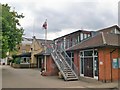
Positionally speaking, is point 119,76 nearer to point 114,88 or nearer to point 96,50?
point 96,50

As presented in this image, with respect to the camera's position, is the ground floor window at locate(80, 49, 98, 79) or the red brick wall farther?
the ground floor window at locate(80, 49, 98, 79)

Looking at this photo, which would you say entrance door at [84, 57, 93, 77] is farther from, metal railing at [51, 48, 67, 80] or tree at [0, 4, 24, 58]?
tree at [0, 4, 24, 58]

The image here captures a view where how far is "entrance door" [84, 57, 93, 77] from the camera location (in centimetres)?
1861

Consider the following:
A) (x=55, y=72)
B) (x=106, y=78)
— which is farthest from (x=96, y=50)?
(x=55, y=72)

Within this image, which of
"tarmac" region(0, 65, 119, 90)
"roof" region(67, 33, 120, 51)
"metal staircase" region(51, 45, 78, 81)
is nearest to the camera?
"tarmac" region(0, 65, 119, 90)

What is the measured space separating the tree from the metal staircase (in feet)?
17.1

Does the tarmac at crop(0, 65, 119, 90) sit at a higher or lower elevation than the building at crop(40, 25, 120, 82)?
lower

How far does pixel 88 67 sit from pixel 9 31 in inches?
386

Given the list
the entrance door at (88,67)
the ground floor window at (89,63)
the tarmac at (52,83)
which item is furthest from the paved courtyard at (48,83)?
the entrance door at (88,67)

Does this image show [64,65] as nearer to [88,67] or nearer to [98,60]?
[88,67]

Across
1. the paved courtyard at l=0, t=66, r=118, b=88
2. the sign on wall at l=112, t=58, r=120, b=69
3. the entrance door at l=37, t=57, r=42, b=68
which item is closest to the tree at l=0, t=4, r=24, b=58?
the paved courtyard at l=0, t=66, r=118, b=88

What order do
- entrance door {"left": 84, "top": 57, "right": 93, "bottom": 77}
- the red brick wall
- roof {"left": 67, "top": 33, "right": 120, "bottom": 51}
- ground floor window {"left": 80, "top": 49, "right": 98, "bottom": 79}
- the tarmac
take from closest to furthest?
the tarmac, the red brick wall, roof {"left": 67, "top": 33, "right": 120, "bottom": 51}, ground floor window {"left": 80, "top": 49, "right": 98, "bottom": 79}, entrance door {"left": 84, "top": 57, "right": 93, "bottom": 77}

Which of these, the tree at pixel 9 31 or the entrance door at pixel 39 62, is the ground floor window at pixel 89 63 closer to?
→ the tree at pixel 9 31

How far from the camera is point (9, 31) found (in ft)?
72.2
